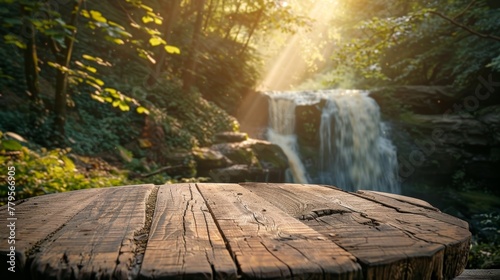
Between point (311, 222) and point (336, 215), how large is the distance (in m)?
0.15

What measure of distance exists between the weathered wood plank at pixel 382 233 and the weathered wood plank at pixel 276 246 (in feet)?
0.19

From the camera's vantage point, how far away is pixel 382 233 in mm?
987

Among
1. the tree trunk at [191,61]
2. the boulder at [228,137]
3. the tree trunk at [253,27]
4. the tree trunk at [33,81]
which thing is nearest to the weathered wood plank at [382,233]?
the tree trunk at [33,81]

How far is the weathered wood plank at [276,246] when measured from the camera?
2.33 ft

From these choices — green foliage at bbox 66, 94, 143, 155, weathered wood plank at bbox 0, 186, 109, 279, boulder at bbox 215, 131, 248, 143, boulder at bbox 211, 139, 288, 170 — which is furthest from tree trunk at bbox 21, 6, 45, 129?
weathered wood plank at bbox 0, 186, 109, 279

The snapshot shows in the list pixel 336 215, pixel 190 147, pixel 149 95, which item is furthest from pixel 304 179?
pixel 336 215

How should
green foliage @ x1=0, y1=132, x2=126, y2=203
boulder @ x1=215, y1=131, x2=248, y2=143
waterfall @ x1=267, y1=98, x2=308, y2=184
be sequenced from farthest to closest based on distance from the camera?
waterfall @ x1=267, y1=98, x2=308, y2=184 < boulder @ x1=215, y1=131, x2=248, y2=143 < green foliage @ x1=0, y1=132, x2=126, y2=203

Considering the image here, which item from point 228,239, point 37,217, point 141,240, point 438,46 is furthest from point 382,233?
point 438,46

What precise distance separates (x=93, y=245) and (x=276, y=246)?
1.72ft

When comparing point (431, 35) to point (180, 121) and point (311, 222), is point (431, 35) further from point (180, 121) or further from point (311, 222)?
point (311, 222)

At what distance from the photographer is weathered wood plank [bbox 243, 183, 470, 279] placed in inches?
31.3

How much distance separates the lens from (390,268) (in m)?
0.77

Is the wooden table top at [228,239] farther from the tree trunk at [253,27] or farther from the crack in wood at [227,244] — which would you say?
the tree trunk at [253,27]

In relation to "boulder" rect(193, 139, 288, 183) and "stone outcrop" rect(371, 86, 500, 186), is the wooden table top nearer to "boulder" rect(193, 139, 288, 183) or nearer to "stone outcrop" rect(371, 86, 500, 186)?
"boulder" rect(193, 139, 288, 183)
